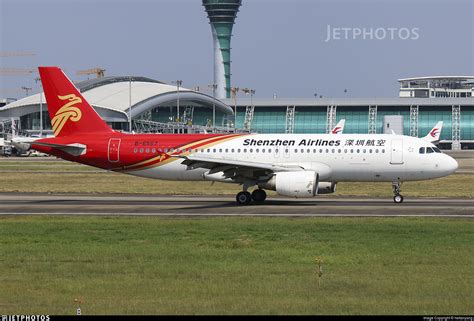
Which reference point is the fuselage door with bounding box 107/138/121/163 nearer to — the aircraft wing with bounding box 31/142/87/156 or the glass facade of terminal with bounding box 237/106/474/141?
the aircraft wing with bounding box 31/142/87/156

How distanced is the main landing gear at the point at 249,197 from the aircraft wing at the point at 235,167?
957mm

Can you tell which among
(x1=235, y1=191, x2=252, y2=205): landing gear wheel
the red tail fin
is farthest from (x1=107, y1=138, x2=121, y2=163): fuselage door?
(x1=235, y1=191, x2=252, y2=205): landing gear wheel

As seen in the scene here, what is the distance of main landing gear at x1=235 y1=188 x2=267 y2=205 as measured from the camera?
47875 mm

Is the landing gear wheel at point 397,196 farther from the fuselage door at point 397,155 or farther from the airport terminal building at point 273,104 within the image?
the airport terminal building at point 273,104

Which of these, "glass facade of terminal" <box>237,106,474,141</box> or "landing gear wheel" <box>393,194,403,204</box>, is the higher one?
"glass facade of terminal" <box>237,106,474,141</box>

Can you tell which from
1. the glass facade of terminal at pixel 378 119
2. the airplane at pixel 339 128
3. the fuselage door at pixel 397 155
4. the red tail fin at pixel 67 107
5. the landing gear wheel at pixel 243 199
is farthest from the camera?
the glass facade of terminal at pixel 378 119

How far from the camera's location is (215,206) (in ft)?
153

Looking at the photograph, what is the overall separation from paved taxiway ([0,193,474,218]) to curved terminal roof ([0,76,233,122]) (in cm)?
11819

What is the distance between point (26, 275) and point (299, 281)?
7.28m

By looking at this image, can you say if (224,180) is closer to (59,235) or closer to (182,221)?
(182,221)

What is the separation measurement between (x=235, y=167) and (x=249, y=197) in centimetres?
199

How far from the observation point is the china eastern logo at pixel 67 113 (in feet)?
168

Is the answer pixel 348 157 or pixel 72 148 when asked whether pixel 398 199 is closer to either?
pixel 348 157

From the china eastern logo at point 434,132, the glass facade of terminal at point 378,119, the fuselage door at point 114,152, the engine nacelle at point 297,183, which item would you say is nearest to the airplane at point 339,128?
the fuselage door at point 114,152
